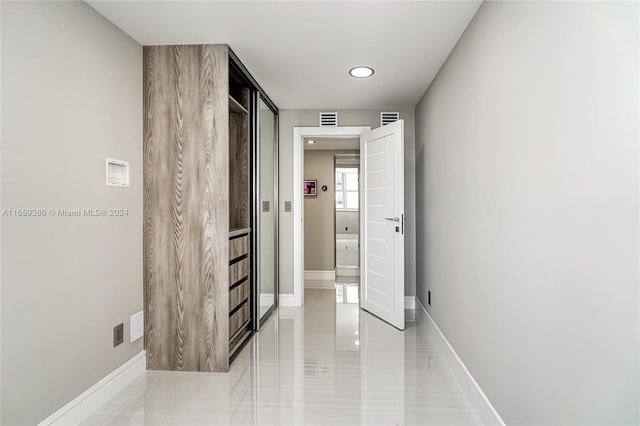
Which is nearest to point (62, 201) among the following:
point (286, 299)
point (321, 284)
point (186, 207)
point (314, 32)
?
point (186, 207)

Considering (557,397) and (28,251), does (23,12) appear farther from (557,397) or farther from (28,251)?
(557,397)

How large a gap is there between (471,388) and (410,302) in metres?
2.17

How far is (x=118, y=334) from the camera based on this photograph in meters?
2.44

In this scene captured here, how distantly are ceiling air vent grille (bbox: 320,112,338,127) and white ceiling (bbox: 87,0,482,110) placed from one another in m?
0.97

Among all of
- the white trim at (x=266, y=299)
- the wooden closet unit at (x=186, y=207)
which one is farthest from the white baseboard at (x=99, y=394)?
the white trim at (x=266, y=299)

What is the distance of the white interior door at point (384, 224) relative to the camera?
366cm

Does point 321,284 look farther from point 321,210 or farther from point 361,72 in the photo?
point 361,72

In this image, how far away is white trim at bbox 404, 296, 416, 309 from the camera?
14.5ft

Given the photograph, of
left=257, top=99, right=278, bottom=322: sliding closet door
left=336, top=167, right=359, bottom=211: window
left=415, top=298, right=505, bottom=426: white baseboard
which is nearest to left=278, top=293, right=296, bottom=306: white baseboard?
left=257, top=99, right=278, bottom=322: sliding closet door

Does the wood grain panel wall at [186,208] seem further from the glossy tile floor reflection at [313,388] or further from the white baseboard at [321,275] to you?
the white baseboard at [321,275]

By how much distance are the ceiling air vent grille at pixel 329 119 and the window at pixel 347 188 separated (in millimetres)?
2555

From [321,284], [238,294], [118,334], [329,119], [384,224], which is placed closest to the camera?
[118,334]

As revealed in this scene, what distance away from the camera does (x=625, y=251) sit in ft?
3.34

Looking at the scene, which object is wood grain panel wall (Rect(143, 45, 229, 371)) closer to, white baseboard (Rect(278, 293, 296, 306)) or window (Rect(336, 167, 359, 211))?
white baseboard (Rect(278, 293, 296, 306))
